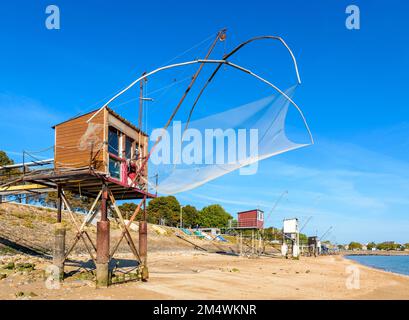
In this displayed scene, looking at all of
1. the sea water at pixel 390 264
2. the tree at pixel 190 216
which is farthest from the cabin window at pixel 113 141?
the tree at pixel 190 216

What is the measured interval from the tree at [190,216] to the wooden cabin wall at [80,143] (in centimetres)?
11837

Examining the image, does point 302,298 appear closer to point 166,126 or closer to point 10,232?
point 166,126

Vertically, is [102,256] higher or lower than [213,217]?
higher

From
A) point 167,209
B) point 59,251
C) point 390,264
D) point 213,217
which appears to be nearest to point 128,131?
point 59,251

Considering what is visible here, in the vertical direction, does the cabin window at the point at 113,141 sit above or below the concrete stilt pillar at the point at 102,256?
above

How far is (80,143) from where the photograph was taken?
1973 centimetres

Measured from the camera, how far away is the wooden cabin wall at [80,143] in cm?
1925

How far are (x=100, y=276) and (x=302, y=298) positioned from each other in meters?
9.61

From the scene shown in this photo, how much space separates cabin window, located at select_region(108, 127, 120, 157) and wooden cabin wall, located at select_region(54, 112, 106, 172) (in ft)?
2.77

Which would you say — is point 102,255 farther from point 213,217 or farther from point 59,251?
point 213,217

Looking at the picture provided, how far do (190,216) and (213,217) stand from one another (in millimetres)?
13682

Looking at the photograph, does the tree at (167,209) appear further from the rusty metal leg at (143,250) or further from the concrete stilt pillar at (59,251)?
the concrete stilt pillar at (59,251)

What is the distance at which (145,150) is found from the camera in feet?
79.8
